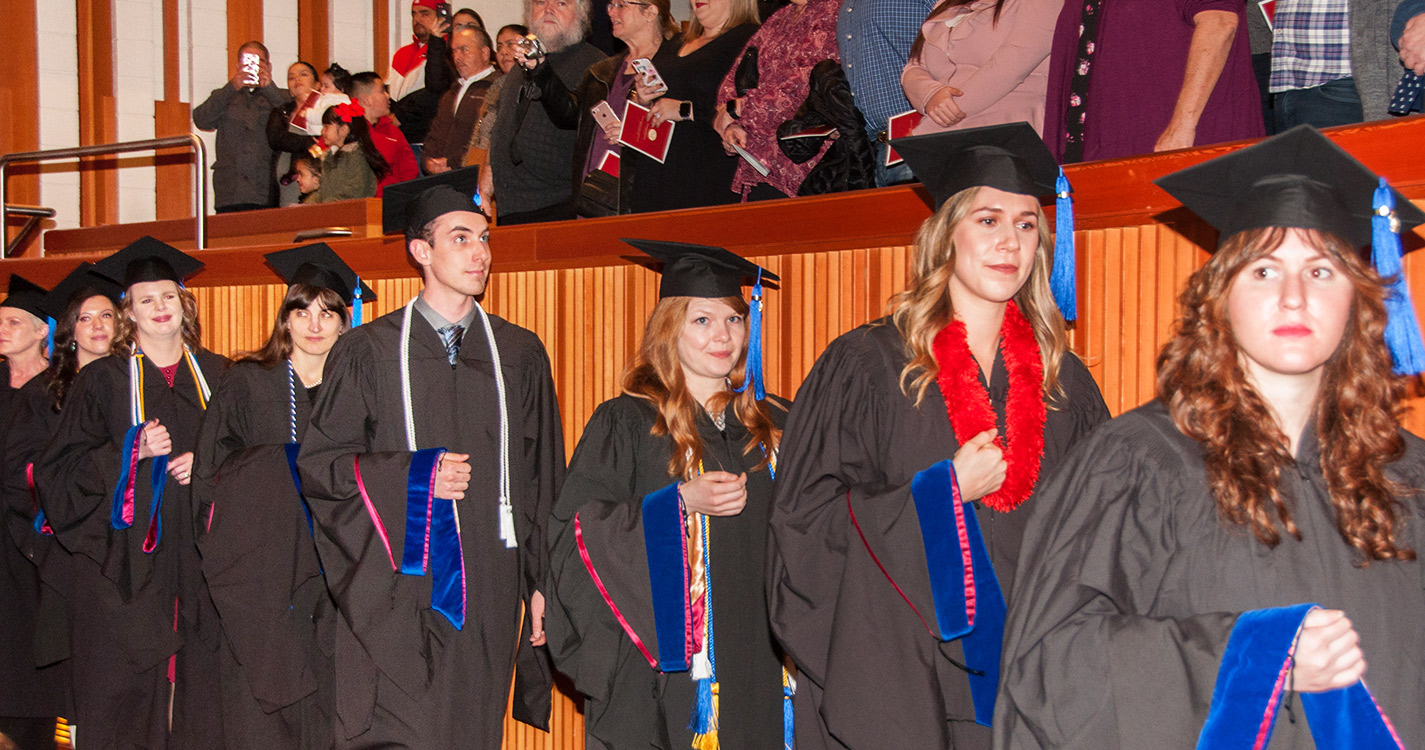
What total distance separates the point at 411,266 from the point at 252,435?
109 cm

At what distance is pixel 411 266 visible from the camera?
5.68 m

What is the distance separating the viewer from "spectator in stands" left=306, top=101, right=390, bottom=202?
8.83 meters

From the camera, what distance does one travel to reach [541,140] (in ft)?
20.2

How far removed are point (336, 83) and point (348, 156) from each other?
94cm

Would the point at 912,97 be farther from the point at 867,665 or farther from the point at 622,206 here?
the point at 867,665

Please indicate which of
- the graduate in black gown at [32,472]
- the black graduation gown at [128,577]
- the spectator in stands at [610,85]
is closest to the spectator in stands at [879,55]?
the spectator in stands at [610,85]

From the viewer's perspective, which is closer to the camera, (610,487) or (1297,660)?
(1297,660)

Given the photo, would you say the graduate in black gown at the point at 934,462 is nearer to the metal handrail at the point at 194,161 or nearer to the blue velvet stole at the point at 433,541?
the blue velvet stole at the point at 433,541

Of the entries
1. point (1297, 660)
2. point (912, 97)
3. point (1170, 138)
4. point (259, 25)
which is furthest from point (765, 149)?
point (259, 25)

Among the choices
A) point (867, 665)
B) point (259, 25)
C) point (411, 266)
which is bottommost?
point (867, 665)

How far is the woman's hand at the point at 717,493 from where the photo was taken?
345cm

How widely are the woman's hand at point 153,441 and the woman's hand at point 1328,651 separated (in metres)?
4.54

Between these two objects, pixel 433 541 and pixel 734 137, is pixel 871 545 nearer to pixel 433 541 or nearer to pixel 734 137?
pixel 433 541

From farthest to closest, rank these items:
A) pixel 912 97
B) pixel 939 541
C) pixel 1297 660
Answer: pixel 912 97 → pixel 939 541 → pixel 1297 660
